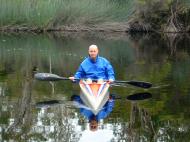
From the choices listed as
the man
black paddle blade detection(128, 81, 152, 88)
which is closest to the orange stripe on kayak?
the man

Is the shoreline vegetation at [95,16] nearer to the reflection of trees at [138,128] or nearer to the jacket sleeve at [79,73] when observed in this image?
the jacket sleeve at [79,73]

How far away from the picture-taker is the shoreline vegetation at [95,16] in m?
37.5

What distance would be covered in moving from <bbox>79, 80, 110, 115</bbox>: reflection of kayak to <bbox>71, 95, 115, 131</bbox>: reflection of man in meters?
0.10

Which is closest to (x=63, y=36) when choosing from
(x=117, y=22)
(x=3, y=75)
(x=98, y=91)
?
(x=117, y=22)

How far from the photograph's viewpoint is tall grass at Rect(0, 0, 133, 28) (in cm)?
3716

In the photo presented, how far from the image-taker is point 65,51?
27.9m

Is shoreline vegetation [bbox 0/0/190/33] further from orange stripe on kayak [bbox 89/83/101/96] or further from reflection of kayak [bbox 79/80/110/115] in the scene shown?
orange stripe on kayak [bbox 89/83/101/96]

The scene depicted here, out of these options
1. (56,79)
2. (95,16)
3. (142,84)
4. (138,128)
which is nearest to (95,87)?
(142,84)

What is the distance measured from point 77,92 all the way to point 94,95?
209cm


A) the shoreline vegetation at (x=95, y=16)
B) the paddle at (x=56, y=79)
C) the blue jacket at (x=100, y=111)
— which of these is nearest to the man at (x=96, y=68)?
the paddle at (x=56, y=79)

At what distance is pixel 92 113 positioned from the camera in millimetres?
12594

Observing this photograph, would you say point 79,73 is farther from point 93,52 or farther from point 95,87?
point 95,87

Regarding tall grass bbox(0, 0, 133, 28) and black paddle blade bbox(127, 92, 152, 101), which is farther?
tall grass bbox(0, 0, 133, 28)

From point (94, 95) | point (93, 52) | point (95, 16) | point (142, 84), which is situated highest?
point (95, 16)
